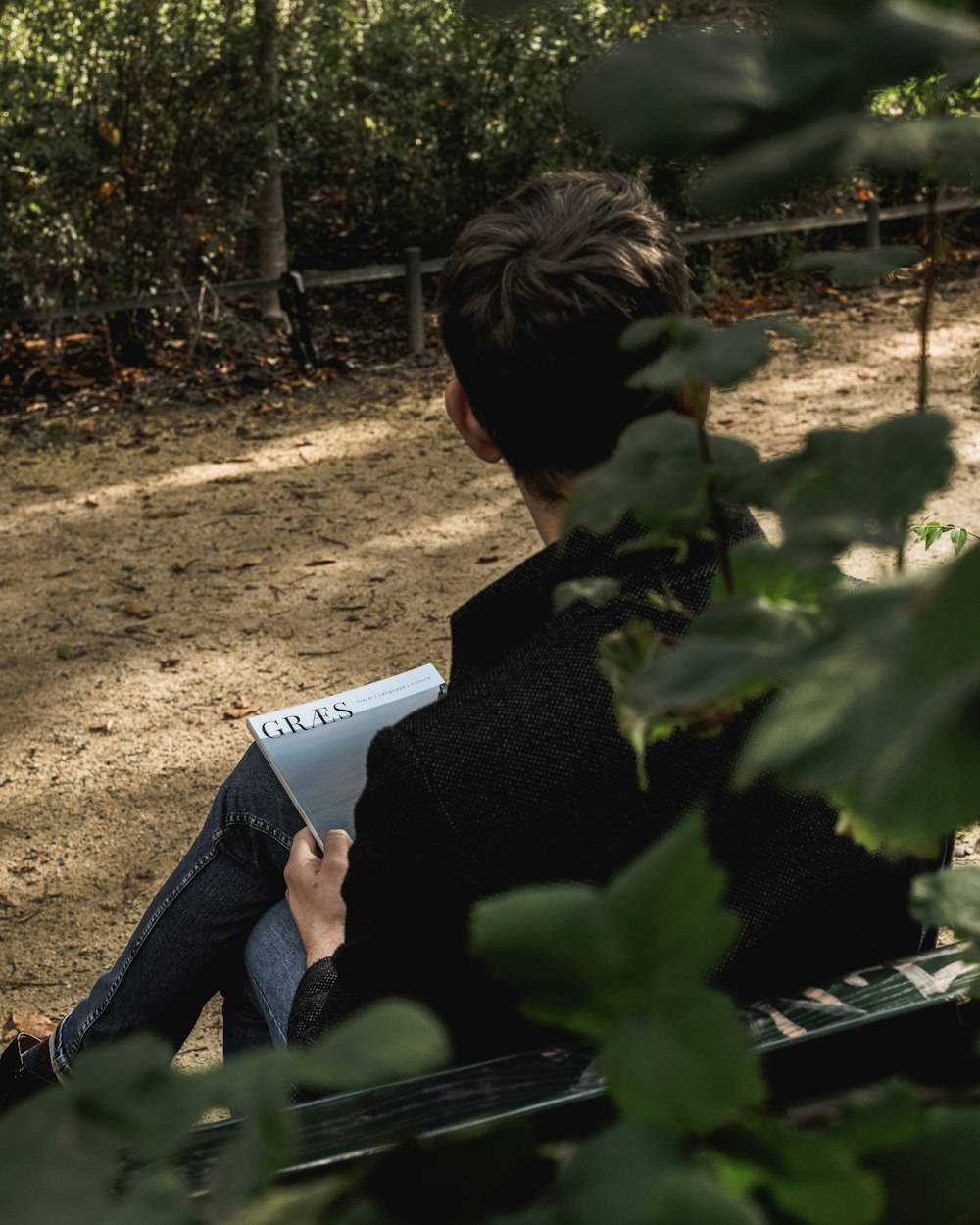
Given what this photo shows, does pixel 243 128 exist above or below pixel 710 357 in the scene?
above

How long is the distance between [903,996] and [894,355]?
693 cm

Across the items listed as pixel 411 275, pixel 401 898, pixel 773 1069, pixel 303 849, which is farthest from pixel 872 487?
pixel 411 275

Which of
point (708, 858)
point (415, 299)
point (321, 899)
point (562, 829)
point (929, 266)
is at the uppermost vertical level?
point (415, 299)

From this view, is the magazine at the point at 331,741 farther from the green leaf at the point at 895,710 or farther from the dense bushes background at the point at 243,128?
the dense bushes background at the point at 243,128

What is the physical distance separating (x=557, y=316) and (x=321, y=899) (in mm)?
936

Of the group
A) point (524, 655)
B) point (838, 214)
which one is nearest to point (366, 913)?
point (524, 655)

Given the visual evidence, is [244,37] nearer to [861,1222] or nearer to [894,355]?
[894,355]

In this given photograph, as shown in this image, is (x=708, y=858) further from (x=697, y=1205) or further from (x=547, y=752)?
(x=547, y=752)

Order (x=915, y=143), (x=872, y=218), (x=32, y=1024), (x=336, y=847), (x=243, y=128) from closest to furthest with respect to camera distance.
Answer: (x=915, y=143), (x=336, y=847), (x=32, y=1024), (x=243, y=128), (x=872, y=218)

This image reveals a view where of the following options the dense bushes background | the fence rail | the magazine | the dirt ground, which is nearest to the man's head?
the magazine

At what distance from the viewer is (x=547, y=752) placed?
1.33 meters

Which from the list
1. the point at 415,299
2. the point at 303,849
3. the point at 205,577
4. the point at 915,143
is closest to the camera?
the point at 915,143

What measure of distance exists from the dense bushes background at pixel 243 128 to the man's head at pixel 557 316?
5720 millimetres

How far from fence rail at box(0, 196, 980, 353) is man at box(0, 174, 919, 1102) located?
482 cm
